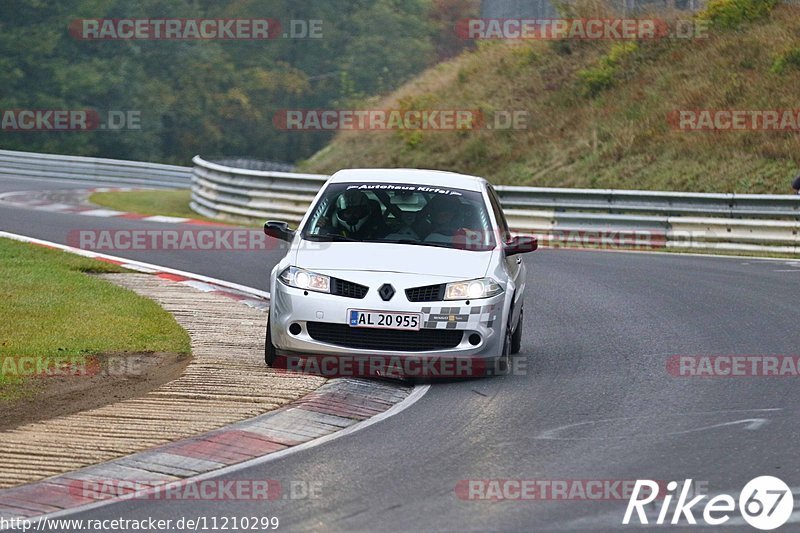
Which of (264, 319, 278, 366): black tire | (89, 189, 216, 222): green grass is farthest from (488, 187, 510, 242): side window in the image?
(89, 189, 216, 222): green grass

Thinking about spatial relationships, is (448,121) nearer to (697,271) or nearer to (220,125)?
(697,271)

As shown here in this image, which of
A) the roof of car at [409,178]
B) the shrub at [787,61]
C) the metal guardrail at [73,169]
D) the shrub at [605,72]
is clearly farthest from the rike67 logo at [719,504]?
the metal guardrail at [73,169]

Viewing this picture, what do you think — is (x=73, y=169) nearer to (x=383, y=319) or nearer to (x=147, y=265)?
(x=147, y=265)

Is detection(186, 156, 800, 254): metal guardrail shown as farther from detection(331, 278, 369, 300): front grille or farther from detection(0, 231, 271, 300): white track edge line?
detection(331, 278, 369, 300): front grille

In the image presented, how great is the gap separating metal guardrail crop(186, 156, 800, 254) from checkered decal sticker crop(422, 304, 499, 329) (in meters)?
13.3

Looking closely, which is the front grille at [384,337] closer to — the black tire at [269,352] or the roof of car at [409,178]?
the black tire at [269,352]

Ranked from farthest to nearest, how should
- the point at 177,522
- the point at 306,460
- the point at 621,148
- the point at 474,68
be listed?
1. the point at 474,68
2. the point at 621,148
3. the point at 306,460
4. the point at 177,522

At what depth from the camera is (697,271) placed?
18812 mm

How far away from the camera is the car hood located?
10398 millimetres

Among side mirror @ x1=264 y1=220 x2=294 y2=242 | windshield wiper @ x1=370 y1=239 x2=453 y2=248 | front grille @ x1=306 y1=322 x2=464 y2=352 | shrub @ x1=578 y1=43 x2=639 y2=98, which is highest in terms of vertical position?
shrub @ x1=578 y1=43 x2=639 y2=98

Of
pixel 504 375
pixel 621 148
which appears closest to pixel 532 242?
pixel 504 375

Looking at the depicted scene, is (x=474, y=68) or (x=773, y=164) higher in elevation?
(x=474, y=68)

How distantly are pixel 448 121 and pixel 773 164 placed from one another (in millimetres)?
9520

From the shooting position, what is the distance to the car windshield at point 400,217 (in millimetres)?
11109
